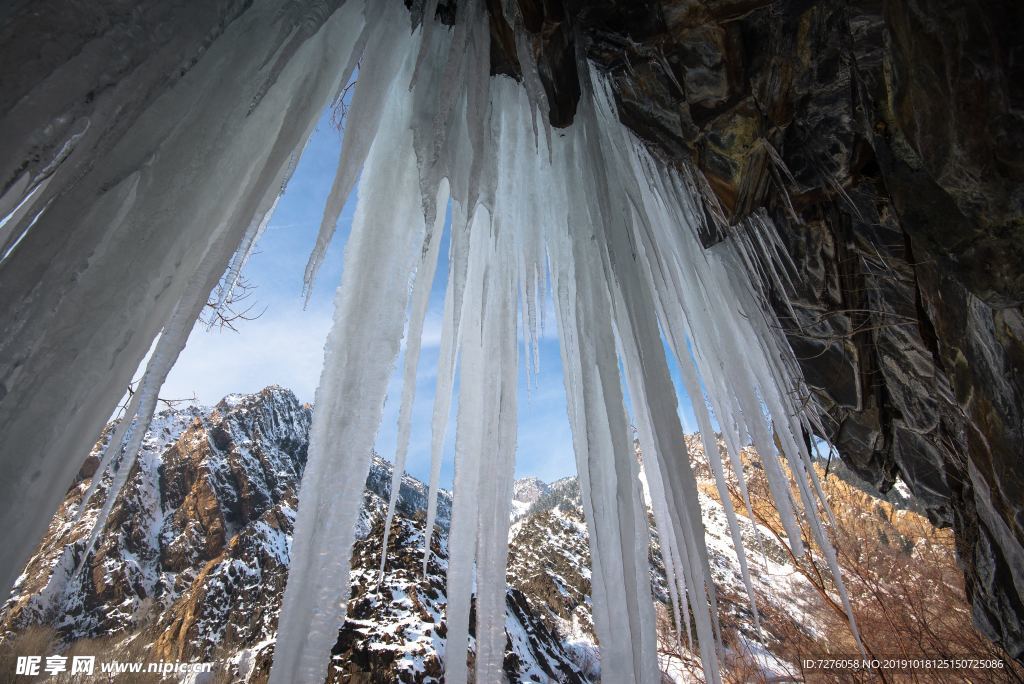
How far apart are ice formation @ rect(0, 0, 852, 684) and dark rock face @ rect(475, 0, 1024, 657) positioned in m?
0.46

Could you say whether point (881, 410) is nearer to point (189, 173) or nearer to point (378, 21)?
point (378, 21)

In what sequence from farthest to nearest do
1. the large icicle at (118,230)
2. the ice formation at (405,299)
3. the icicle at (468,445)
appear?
the icicle at (468,445) < the ice formation at (405,299) < the large icicle at (118,230)

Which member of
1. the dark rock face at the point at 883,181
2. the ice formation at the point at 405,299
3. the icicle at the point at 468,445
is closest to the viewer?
the ice formation at the point at 405,299

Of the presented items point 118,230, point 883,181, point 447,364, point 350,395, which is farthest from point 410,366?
point 883,181

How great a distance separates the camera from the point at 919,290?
2166 millimetres

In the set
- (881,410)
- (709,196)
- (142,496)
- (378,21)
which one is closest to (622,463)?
(378,21)

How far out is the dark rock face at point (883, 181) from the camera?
1537 mm

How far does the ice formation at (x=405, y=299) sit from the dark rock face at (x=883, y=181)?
46 cm

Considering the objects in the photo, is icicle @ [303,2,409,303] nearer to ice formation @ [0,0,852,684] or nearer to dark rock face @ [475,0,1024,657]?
ice formation @ [0,0,852,684]

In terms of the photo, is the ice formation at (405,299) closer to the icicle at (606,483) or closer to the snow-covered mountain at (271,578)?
the icicle at (606,483)

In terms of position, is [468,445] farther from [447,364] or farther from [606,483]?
[606,483]

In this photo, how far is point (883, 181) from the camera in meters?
2.37

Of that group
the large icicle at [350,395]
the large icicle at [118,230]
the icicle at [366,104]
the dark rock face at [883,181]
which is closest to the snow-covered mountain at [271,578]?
the large icicle at [118,230]

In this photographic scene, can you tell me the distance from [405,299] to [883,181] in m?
2.53
